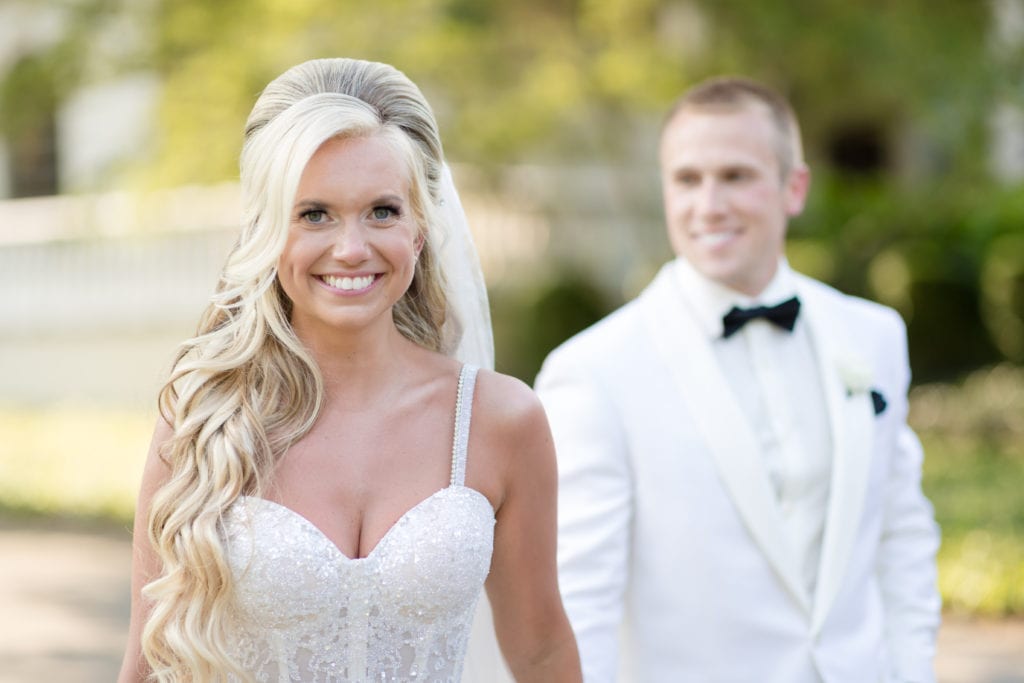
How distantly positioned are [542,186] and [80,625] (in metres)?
8.36

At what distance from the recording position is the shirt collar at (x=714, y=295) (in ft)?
13.5

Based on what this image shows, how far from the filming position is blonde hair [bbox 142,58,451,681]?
2.76 m

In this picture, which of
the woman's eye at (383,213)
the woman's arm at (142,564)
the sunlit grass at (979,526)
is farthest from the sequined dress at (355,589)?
the sunlit grass at (979,526)

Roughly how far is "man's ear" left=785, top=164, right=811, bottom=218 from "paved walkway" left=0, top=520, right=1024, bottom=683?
358cm

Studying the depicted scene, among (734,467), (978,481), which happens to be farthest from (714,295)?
(978,481)

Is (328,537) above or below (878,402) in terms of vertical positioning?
below

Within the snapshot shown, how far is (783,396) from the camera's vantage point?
4.04 metres

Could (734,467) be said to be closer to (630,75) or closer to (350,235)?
(350,235)

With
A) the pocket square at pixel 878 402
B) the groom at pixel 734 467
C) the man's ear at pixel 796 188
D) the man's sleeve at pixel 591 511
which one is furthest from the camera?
the man's ear at pixel 796 188

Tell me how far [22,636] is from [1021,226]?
9.95 meters

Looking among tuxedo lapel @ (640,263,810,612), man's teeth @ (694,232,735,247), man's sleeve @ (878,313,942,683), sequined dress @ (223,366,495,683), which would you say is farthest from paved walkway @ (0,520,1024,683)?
sequined dress @ (223,366,495,683)

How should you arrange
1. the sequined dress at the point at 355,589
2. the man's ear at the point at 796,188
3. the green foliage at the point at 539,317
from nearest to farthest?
the sequined dress at the point at 355,589 < the man's ear at the point at 796,188 < the green foliage at the point at 539,317

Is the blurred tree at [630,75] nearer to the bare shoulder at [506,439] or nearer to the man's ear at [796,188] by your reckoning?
the man's ear at [796,188]

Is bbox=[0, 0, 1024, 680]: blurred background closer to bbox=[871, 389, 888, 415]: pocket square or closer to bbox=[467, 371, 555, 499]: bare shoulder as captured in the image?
bbox=[871, 389, 888, 415]: pocket square
